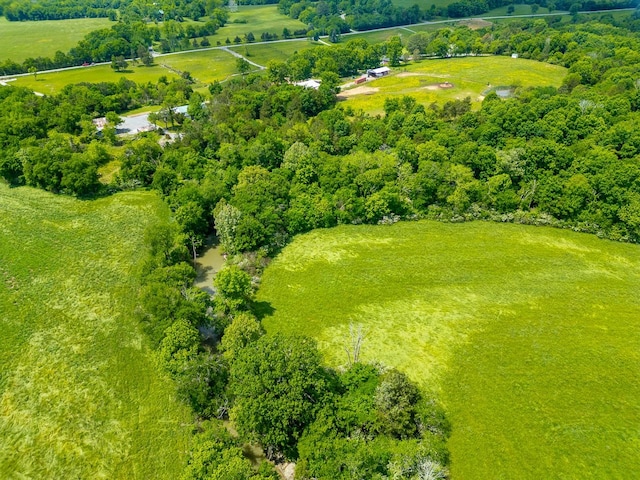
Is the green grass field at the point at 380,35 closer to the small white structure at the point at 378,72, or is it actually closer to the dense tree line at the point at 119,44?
the small white structure at the point at 378,72

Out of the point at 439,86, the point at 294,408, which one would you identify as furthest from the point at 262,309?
the point at 439,86

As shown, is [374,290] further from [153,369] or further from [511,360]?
[153,369]

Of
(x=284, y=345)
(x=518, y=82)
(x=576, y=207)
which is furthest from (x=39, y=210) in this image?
(x=518, y=82)

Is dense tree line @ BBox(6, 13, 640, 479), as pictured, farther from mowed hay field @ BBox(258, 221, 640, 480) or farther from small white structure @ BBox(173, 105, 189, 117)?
small white structure @ BBox(173, 105, 189, 117)

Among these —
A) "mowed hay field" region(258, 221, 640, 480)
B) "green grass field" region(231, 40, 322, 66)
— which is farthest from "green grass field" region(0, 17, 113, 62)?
"mowed hay field" region(258, 221, 640, 480)

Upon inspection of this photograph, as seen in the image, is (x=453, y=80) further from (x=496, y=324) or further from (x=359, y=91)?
(x=496, y=324)
